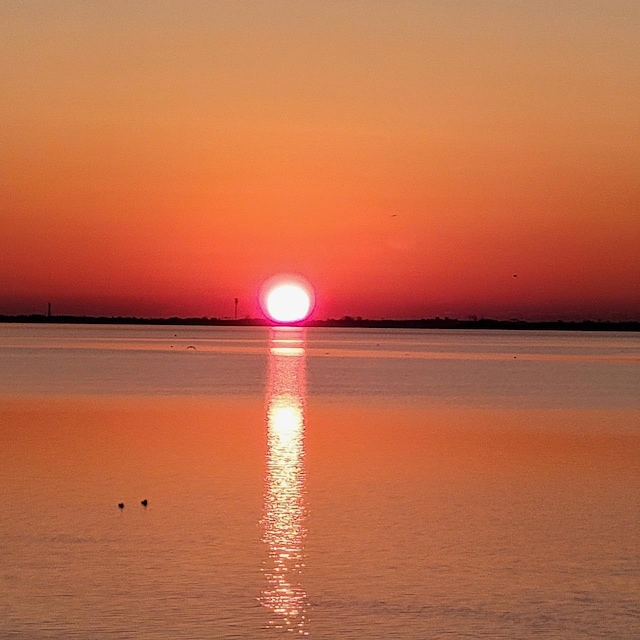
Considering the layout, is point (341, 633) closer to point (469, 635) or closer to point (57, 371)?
point (469, 635)

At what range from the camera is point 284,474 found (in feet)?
71.3

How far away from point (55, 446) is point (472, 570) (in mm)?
14204

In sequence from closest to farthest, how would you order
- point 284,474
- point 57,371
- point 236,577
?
point 236,577, point 284,474, point 57,371

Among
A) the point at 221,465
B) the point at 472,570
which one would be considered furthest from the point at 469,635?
the point at 221,465

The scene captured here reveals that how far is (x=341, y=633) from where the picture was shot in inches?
431

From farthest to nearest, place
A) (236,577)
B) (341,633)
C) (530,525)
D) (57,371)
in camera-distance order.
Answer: (57,371)
(530,525)
(236,577)
(341,633)

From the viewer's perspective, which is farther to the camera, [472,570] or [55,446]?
[55,446]

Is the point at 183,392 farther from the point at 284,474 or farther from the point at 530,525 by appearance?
the point at 530,525

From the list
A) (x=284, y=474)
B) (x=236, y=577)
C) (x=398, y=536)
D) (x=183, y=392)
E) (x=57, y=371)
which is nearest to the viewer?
(x=236, y=577)

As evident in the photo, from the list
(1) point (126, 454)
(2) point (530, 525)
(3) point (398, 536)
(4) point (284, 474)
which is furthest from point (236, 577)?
(1) point (126, 454)

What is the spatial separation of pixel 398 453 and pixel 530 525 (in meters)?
8.59

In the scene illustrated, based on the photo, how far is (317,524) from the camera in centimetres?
1636

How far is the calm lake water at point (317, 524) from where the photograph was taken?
456 inches

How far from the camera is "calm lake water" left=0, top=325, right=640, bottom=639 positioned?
11578 mm
